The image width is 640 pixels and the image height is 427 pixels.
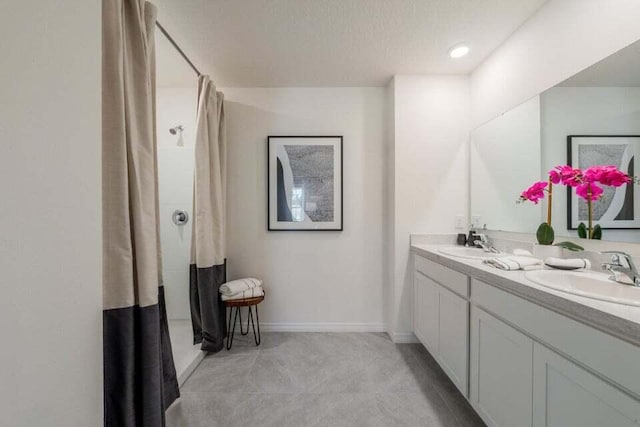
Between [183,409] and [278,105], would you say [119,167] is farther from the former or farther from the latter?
[278,105]

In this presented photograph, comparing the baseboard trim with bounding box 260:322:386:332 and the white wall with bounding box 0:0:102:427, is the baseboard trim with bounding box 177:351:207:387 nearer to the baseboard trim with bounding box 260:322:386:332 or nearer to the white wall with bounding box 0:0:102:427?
the baseboard trim with bounding box 260:322:386:332

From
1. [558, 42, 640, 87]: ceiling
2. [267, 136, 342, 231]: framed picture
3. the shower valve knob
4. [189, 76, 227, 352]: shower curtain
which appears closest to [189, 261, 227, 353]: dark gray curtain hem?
[189, 76, 227, 352]: shower curtain

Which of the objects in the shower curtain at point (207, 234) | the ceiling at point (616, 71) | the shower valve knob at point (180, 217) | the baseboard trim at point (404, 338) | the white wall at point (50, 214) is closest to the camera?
the white wall at point (50, 214)

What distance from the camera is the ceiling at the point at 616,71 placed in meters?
1.12

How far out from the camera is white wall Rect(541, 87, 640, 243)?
1.16 meters

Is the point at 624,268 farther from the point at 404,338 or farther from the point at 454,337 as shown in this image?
the point at 404,338

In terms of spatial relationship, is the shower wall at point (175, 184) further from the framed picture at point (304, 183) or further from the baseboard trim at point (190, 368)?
the framed picture at point (304, 183)

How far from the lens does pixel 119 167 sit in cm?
107

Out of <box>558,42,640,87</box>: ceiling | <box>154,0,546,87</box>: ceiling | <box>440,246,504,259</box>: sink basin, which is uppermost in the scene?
<box>154,0,546,87</box>: ceiling

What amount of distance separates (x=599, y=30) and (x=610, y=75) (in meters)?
0.25

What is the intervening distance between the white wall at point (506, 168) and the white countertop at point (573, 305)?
75 centimetres

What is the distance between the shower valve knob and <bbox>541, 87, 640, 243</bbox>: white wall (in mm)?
2981

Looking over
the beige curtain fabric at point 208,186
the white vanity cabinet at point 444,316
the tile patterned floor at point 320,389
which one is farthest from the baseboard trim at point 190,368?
the white vanity cabinet at point 444,316

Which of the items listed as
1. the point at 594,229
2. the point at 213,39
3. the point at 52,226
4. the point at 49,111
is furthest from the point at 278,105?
the point at 594,229
